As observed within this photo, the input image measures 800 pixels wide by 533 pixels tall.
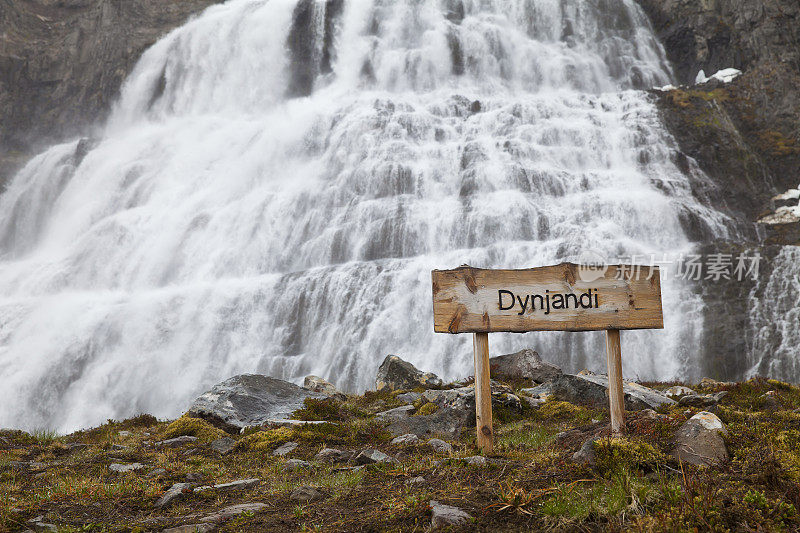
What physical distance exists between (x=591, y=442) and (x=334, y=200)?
24.6 metres

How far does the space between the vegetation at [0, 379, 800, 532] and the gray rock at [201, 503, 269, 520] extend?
0.21 feet

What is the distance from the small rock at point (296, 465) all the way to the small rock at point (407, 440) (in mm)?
1506

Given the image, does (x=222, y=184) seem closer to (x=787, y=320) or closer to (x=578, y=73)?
(x=578, y=73)

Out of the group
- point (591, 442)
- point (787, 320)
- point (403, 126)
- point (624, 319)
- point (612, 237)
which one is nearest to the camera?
point (591, 442)

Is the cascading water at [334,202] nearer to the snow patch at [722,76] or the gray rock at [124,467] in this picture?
the snow patch at [722,76]

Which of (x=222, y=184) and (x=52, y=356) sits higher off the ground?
(x=222, y=184)

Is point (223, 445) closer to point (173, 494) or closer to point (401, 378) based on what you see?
point (173, 494)

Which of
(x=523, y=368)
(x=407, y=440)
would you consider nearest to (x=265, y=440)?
(x=407, y=440)

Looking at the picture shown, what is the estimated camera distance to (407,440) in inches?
321

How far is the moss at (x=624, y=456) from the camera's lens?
4.59 m

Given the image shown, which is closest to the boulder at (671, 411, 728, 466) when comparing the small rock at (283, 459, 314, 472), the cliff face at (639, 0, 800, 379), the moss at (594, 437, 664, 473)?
the moss at (594, 437, 664, 473)

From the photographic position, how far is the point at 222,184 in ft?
111

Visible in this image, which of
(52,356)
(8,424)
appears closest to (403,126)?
(52,356)

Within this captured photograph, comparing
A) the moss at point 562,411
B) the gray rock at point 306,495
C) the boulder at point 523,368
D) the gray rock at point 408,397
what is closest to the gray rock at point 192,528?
the gray rock at point 306,495
